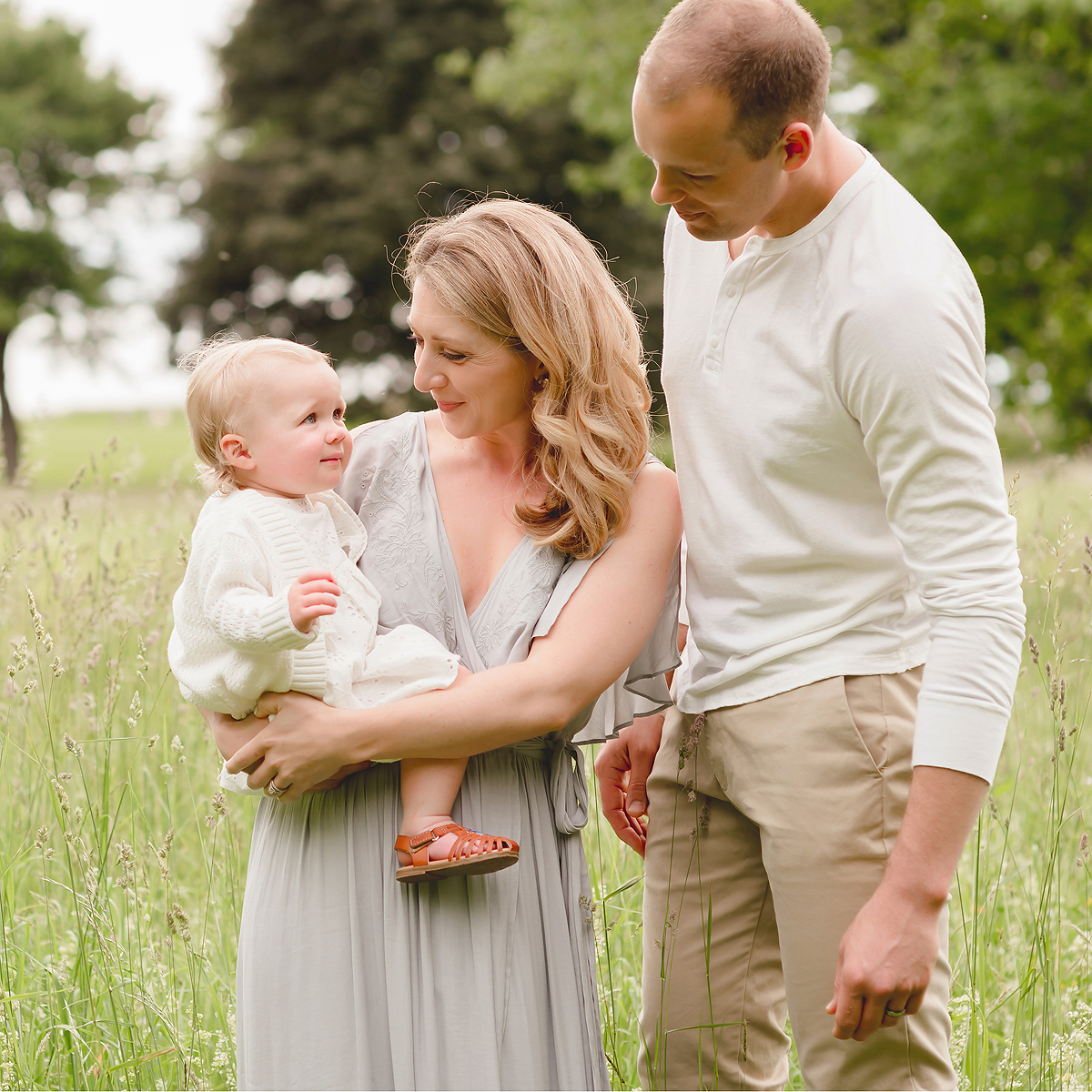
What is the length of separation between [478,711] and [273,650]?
0.35 meters

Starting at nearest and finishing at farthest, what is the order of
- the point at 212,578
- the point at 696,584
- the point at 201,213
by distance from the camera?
1. the point at 212,578
2. the point at 696,584
3. the point at 201,213

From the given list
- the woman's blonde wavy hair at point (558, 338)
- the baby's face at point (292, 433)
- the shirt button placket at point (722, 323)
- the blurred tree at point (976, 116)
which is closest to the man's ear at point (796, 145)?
the shirt button placket at point (722, 323)

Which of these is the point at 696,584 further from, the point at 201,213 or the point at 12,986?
the point at 201,213

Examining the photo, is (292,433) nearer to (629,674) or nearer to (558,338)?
(558,338)

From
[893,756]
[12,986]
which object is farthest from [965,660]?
[12,986]

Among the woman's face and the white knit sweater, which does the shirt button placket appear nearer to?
the woman's face

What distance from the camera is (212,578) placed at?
6.14 ft

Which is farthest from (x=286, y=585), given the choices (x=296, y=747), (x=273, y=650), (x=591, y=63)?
(x=591, y=63)

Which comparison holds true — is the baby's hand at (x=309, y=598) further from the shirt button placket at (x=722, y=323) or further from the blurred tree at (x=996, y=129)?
the blurred tree at (x=996, y=129)

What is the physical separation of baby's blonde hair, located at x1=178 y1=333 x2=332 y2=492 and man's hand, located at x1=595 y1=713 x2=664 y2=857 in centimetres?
100

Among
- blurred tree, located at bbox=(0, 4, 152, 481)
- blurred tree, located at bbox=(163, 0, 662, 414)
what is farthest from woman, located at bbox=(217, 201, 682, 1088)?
blurred tree, located at bbox=(0, 4, 152, 481)

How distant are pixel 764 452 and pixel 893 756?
21.9 inches

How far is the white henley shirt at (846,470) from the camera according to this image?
1713mm

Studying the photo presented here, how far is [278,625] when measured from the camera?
5.86ft
